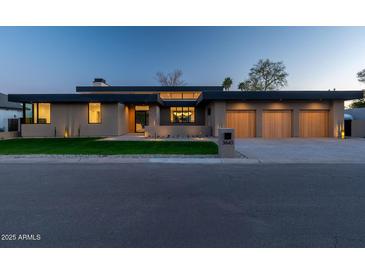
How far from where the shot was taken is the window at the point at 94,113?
2414 centimetres

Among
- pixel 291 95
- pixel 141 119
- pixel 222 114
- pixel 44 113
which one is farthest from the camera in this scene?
pixel 141 119

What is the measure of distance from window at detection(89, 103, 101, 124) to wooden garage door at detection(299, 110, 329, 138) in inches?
797

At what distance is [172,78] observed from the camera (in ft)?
198

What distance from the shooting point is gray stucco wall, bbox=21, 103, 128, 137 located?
2383cm

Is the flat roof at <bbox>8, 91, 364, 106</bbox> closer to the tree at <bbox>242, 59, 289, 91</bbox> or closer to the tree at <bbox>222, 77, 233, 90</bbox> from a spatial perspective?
the tree at <bbox>242, 59, 289, 91</bbox>

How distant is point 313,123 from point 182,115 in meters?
15.1

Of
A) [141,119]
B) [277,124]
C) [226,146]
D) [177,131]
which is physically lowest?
[226,146]

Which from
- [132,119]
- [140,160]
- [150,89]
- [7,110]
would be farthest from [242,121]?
[7,110]

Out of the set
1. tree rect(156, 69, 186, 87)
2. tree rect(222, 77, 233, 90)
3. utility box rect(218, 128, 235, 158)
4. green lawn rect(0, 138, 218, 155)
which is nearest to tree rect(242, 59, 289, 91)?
tree rect(222, 77, 233, 90)

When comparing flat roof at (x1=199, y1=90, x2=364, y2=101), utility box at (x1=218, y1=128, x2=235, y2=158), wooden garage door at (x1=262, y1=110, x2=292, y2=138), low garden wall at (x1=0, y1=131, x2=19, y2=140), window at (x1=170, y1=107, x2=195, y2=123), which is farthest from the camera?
window at (x1=170, y1=107, x2=195, y2=123)

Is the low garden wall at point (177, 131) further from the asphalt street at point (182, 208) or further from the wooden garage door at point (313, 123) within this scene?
the asphalt street at point (182, 208)

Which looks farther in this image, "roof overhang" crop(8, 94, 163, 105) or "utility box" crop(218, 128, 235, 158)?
"roof overhang" crop(8, 94, 163, 105)

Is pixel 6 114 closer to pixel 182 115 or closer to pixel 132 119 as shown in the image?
pixel 132 119

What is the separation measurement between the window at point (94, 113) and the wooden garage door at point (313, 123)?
20.2 m
